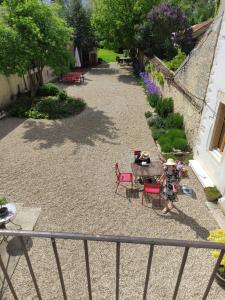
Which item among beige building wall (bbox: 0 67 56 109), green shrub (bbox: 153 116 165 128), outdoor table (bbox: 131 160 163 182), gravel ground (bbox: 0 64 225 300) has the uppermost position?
beige building wall (bbox: 0 67 56 109)

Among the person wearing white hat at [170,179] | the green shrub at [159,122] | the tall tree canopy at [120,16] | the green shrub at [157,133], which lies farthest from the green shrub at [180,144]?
the tall tree canopy at [120,16]

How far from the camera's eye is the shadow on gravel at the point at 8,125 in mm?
11961

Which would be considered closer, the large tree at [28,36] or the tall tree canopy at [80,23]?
the large tree at [28,36]

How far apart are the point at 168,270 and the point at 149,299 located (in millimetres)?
825

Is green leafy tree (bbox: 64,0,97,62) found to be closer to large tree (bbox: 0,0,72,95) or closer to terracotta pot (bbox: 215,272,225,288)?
large tree (bbox: 0,0,72,95)

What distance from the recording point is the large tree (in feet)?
37.6

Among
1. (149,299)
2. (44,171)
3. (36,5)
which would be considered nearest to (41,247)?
(149,299)

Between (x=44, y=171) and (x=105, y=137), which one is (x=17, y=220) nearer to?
(x=44, y=171)

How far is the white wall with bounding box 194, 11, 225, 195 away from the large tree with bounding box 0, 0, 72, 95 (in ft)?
27.1

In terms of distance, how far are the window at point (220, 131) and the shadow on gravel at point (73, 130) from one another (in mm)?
4704

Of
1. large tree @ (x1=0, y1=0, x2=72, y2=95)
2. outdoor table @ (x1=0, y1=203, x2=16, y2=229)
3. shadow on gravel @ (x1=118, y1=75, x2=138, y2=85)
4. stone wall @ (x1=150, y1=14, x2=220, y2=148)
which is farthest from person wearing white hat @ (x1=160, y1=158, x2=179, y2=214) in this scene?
shadow on gravel @ (x1=118, y1=75, x2=138, y2=85)

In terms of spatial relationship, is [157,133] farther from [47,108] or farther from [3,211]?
[3,211]

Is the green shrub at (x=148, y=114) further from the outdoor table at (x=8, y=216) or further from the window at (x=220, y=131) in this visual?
the outdoor table at (x=8, y=216)

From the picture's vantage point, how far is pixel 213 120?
7840 mm
